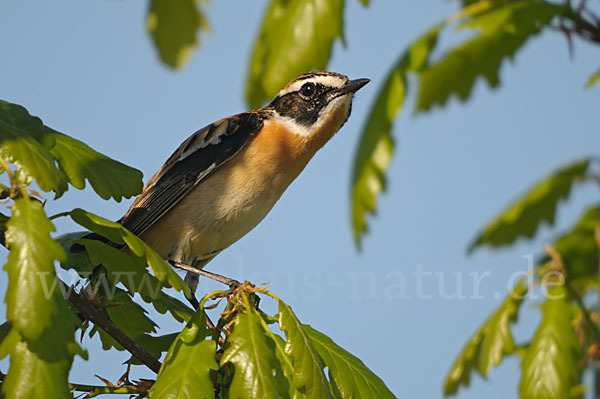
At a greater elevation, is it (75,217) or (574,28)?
(75,217)

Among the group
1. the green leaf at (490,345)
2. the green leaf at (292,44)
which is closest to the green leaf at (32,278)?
the green leaf at (292,44)

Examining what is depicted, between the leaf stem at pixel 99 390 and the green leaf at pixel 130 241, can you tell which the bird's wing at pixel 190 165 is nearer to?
the leaf stem at pixel 99 390

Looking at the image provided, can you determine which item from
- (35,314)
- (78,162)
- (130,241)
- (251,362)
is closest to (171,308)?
(130,241)

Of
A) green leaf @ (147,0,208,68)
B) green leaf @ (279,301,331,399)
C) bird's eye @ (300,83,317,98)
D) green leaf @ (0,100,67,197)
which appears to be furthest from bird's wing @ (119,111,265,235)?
green leaf @ (147,0,208,68)

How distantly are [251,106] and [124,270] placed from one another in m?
1.95

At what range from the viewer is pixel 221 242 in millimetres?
6707

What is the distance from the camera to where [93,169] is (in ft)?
11.5

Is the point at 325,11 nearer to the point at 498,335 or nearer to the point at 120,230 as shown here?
the point at 498,335

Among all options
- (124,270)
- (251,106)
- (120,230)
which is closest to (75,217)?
(120,230)

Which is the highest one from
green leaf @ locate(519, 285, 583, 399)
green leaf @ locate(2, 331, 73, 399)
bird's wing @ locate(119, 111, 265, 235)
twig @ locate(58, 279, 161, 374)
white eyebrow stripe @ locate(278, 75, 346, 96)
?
white eyebrow stripe @ locate(278, 75, 346, 96)

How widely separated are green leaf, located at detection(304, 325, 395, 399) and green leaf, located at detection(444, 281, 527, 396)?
88cm

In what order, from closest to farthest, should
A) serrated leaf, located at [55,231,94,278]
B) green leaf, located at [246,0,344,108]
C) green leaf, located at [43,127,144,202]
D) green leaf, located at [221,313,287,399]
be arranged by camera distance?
green leaf, located at [246,0,344,108] → green leaf, located at [221,313,287,399] → green leaf, located at [43,127,144,202] → serrated leaf, located at [55,231,94,278]

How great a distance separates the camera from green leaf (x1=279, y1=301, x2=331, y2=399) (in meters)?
3.15

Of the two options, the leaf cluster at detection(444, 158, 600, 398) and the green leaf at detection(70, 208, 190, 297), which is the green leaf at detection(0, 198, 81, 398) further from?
the leaf cluster at detection(444, 158, 600, 398)
